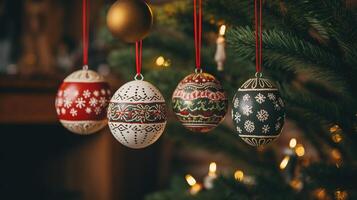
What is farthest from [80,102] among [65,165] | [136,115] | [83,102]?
[65,165]

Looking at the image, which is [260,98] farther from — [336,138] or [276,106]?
[336,138]

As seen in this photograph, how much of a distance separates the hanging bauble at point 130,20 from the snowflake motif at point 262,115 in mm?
181

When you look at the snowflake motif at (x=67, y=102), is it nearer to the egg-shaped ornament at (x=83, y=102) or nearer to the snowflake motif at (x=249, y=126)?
the egg-shaped ornament at (x=83, y=102)

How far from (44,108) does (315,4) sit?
1.38 meters

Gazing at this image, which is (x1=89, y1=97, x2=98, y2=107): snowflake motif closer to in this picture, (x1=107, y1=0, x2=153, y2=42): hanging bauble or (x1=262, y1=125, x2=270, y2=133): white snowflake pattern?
(x1=107, y1=0, x2=153, y2=42): hanging bauble

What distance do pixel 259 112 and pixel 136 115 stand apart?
16 cm

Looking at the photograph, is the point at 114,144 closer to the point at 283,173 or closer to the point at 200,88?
the point at 283,173

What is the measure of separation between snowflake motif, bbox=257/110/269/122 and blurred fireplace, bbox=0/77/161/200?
4.73ft

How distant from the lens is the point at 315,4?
0.60 meters

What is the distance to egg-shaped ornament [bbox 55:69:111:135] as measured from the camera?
2.35 feet

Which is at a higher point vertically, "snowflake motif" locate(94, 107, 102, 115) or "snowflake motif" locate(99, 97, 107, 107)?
"snowflake motif" locate(99, 97, 107, 107)

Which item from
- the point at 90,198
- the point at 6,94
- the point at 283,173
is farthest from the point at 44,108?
the point at 283,173

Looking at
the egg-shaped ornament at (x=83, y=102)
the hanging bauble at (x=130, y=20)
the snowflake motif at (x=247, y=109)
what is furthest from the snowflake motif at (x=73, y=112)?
the snowflake motif at (x=247, y=109)

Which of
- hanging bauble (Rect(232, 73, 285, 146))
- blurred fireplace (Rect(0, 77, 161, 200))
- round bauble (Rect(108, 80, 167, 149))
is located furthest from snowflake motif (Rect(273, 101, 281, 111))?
blurred fireplace (Rect(0, 77, 161, 200))
